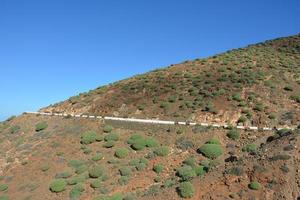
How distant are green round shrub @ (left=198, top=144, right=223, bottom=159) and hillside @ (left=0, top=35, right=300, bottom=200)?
0.11m

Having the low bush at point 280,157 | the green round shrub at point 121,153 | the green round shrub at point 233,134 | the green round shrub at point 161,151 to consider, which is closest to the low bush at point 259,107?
the green round shrub at point 233,134

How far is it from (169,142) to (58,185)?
1326cm

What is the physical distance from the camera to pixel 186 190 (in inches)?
1107

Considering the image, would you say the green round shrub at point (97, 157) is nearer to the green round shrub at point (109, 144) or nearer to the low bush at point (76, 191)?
the green round shrub at point (109, 144)

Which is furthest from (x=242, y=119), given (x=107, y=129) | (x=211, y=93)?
(x=107, y=129)

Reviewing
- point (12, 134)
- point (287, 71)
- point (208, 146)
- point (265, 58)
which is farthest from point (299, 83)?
point (12, 134)

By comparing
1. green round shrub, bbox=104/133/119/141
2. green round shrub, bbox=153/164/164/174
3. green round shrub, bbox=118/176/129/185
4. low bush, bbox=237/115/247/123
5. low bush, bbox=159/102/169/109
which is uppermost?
low bush, bbox=159/102/169/109

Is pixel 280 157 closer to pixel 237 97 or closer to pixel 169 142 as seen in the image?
pixel 169 142

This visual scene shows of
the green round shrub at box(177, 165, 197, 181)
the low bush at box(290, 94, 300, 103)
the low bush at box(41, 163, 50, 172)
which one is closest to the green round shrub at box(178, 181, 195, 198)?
the green round shrub at box(177, 165, 197, 181)

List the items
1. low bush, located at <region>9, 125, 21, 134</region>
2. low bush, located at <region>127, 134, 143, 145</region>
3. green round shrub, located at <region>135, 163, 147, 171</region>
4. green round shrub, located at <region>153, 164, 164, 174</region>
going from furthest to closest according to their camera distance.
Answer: low bush, located at <region>9, 125, 21, 134</region> < low bush, located at <region>127, 134, 143, 145</region> < green round shrub, located at <region>135, 163, 147, 171</region> < green round shrub, located at <region>153, 164, 164, 174</region>

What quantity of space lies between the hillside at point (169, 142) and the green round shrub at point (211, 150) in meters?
0.11

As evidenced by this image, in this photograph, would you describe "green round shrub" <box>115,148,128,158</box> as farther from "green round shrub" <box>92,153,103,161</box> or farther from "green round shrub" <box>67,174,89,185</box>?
"green round shrub" <box>67,174,89,185</box>

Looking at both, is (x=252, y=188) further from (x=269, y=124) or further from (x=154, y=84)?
(x=154, y=84)

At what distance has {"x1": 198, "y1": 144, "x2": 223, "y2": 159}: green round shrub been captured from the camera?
40.7 meters
